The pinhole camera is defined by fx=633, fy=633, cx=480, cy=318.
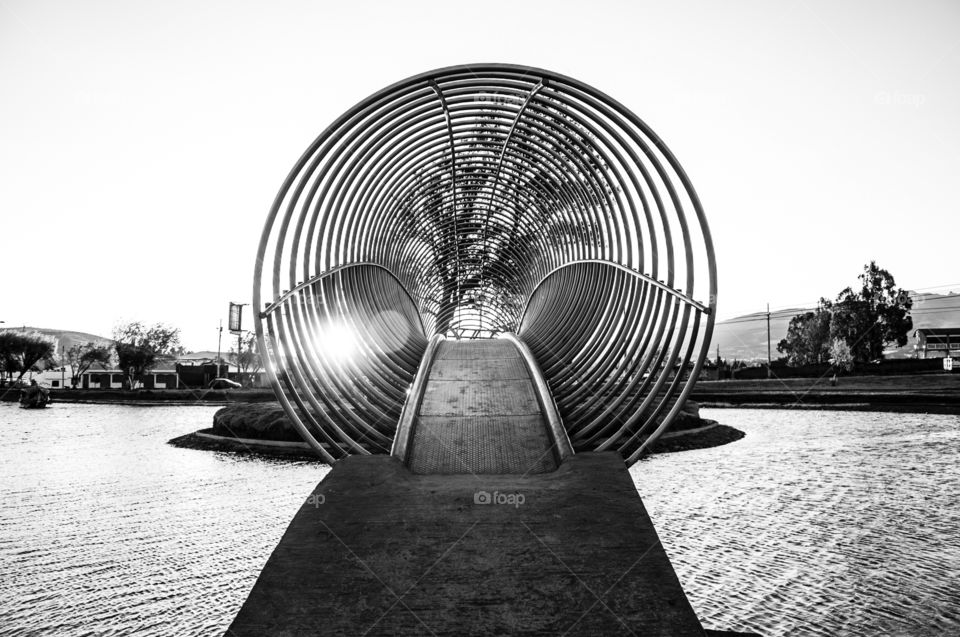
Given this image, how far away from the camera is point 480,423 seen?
5.04 metres

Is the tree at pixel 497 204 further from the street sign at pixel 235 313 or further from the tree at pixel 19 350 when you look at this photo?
the tree at pixel 19 350

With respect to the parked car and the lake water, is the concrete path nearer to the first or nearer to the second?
the lake water

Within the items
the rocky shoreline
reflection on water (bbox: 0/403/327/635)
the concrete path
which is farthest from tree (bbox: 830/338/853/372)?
the concrete path

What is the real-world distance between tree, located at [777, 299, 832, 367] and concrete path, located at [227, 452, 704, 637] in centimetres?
6565

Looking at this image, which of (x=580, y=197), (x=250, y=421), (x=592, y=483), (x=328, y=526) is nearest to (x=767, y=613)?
(x=592, y=483)

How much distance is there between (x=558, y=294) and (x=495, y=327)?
20.6ft

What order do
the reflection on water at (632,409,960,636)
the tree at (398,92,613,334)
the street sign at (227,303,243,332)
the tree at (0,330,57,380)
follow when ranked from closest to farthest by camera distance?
the reflection on water at (632,409,960,636), the tree at (398,92,613,334), the street sign at (227,303,243,332), the tree at (0,330,57,380)

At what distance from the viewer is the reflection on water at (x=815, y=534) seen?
3953 millimetres

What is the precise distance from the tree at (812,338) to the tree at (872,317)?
13.4ft

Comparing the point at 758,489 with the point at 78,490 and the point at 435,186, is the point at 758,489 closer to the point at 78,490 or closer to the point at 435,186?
the point at 435,186

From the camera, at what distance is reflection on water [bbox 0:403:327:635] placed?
13.2 feet

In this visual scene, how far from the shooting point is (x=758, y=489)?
7.65 meters

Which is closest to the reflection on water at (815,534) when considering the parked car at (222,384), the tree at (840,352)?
the parked car at (222,384)

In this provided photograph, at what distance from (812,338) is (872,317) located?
952 centimetres
